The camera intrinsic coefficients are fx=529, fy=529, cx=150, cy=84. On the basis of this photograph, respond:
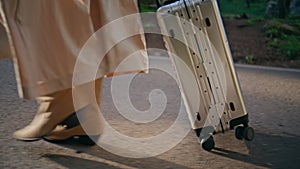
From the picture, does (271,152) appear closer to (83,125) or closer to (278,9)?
(83,125)

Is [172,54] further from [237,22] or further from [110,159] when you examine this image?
[237,22]

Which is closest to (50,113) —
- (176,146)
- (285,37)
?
(176,146)

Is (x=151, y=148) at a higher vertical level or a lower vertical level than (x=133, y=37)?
lower

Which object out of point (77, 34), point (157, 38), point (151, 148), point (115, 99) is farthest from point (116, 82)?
point (157, 38)

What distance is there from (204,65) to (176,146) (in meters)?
0.55

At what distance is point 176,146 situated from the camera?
3047 mm

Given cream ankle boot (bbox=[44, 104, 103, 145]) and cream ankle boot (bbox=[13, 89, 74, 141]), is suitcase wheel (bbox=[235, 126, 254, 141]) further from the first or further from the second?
cream ankle boot (bbox=[13, 89, 74, 141])

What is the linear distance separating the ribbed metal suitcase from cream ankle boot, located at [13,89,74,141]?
1.97ft

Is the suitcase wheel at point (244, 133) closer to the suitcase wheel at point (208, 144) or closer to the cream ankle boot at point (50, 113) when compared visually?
the suitcase wheel at point (208, 144)

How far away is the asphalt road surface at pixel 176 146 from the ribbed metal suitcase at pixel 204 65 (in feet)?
0.49

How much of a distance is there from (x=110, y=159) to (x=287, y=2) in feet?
29.4

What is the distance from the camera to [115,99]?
404 centimetres

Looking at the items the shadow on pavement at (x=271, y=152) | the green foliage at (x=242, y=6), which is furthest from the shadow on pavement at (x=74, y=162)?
the green foliage at (x=242, y=6)

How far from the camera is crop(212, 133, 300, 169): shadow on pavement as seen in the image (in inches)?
111
